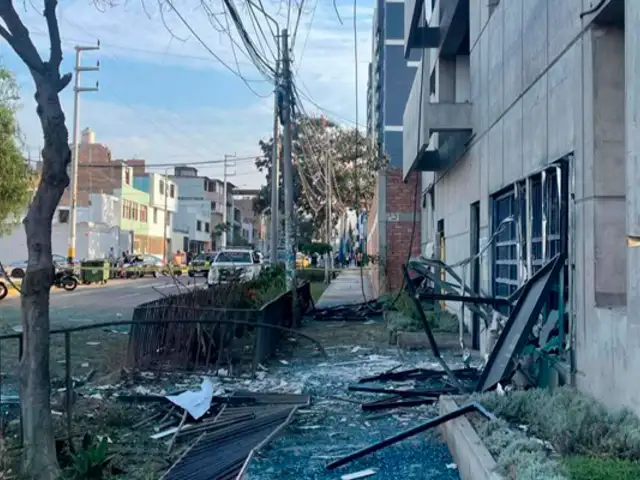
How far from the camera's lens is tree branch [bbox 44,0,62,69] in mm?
5465

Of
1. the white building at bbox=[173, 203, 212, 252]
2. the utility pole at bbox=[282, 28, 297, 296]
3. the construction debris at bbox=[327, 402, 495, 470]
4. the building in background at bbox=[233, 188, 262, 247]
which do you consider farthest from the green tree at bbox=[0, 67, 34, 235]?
the building in background at bbox=[233, 188, 262, 247]

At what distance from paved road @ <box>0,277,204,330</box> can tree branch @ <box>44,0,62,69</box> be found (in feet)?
27.8

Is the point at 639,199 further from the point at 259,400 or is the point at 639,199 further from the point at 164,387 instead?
the point at 164,387

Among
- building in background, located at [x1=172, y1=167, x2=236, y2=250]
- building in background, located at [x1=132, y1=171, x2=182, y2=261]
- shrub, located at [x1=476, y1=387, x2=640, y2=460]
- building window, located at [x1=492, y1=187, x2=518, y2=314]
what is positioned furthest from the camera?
building in background, located at [x1=172, y1=167, x2=236, y2=250]

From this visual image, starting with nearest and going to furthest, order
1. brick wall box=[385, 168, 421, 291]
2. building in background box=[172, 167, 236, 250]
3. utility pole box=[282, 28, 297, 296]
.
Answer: utility pole box=[282, 28, 297, 296] → brick wall box=[385, 168, 421, 291] → building in background box=[172, 167, 236, 250]

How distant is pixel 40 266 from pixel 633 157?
443 centimetres

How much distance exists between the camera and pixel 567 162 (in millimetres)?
6340

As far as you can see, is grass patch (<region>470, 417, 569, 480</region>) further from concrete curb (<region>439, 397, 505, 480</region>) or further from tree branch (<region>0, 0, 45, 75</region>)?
tree branch (<region>0, 0, 45, 75</region>)

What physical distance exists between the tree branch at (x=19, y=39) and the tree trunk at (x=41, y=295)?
0.38 ft

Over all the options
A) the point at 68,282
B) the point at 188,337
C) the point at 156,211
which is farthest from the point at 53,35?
the point at 156,211

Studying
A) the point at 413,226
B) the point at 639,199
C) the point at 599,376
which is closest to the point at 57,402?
the point at 599,376

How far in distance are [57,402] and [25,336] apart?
2525 millimetres

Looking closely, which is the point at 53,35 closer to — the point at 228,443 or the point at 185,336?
the point at 228,443

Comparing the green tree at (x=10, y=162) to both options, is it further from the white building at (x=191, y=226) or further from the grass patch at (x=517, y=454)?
the white building at (x=191, y=226)
